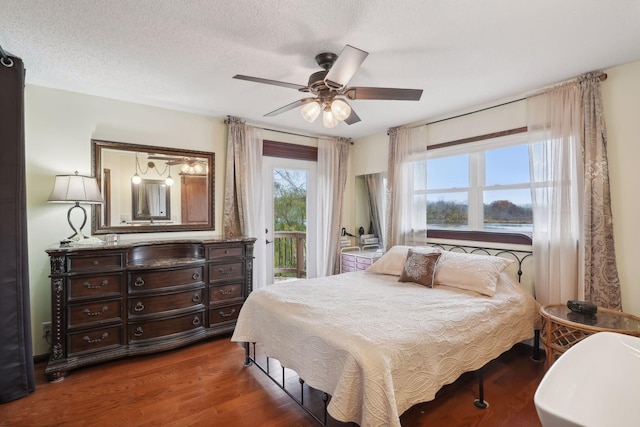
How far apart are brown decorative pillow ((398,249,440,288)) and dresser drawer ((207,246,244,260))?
1787 mm

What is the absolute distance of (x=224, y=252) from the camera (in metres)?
3.36

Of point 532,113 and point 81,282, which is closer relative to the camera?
point 81,282

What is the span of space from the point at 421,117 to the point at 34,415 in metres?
4.43

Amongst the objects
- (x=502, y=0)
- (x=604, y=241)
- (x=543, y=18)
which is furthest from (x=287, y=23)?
(x=604, y=241)

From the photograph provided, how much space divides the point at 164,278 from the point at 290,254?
6.07 ft

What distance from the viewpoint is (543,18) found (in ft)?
5.95

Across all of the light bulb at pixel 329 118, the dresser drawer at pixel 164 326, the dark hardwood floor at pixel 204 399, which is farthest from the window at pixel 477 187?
the dresser drawer at pixel 164 326

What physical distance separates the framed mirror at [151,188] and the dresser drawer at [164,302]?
0.79m

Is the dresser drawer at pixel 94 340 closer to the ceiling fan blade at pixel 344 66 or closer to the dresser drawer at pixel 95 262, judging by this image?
the dresser drawer at pixel 95 262

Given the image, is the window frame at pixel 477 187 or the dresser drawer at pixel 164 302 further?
the window frame at pixel 477 187

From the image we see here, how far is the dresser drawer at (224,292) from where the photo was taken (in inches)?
129

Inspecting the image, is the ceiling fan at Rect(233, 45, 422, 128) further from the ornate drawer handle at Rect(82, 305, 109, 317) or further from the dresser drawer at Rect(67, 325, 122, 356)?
the dresser drawer at Rect(67, 325, 122, 356)

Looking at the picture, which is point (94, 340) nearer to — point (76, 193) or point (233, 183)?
point (76, 193)

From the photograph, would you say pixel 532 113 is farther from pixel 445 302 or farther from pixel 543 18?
pixel 445 302
